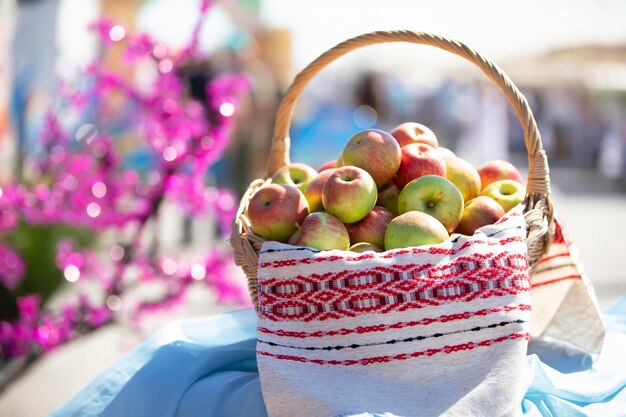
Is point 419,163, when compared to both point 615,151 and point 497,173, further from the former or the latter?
point 615,151

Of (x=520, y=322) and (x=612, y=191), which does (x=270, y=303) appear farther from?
(x=612, y=191)

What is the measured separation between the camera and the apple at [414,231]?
1433 mm

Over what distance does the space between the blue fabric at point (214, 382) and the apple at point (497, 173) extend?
17.1 inches

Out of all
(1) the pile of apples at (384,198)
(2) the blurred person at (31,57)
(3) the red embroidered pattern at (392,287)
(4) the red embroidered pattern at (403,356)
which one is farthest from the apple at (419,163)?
(2) the blurred person at (31,57)

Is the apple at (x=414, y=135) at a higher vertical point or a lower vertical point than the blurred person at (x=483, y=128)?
higher

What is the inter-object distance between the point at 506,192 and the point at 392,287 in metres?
0.51

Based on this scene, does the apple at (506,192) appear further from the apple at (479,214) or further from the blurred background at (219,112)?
the blurred background at (219,112)

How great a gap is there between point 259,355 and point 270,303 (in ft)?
0.34

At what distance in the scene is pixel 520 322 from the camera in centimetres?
137

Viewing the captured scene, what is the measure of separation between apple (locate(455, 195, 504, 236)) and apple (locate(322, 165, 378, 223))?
8.1 inches

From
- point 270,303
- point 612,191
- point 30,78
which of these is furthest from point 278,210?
point 612,191

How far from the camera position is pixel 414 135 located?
185 centimetres

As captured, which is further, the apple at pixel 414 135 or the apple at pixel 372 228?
the apple at pixel 414 135

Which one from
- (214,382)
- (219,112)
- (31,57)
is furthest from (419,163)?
(31,57)
